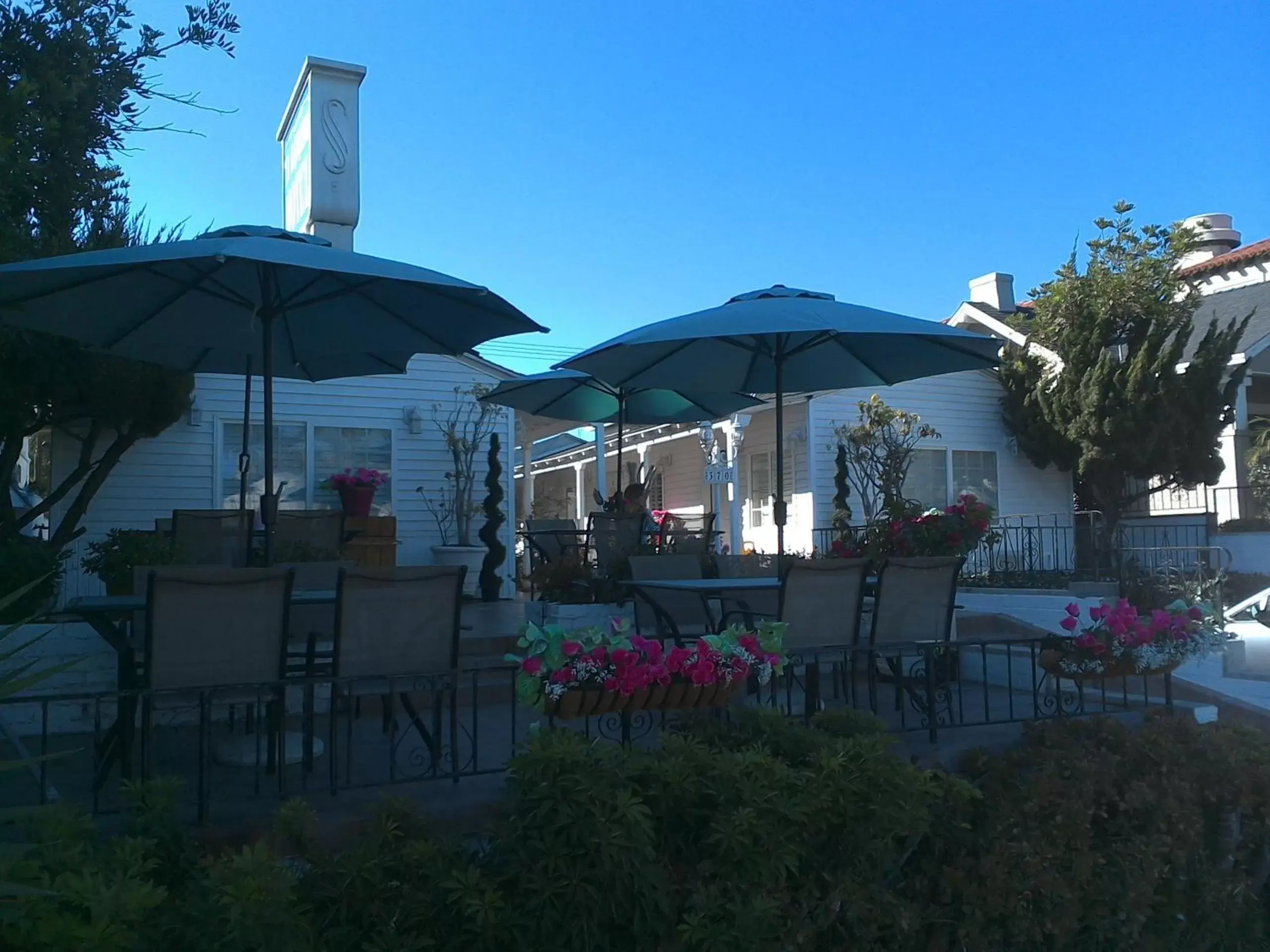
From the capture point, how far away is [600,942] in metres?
2.98

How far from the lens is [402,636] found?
4070 mm

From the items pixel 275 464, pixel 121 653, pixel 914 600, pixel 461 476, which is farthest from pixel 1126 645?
pixel 275 464

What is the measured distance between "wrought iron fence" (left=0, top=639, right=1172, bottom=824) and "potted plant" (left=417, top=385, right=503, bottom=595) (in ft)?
18.6

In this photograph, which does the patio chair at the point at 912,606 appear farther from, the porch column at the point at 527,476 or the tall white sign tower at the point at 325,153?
the porch column at the point at 527,476

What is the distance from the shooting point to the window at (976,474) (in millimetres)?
15336

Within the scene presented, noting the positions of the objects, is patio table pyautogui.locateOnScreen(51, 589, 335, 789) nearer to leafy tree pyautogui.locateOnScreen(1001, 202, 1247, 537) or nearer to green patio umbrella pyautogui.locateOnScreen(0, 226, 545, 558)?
green patio umbrella pyautogui.locateOnScreen(0, 226, 545, 558)

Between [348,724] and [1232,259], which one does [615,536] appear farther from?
[1232,259]

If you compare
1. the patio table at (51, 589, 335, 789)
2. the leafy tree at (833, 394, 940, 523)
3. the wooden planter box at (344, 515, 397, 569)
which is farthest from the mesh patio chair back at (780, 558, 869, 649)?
the leafy tree at (833, 394, 940, 523)

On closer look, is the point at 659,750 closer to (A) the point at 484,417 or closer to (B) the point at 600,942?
(B) the point at 600,942

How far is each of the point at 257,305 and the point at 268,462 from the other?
1104 millimetres

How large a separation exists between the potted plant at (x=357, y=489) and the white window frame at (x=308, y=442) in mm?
424

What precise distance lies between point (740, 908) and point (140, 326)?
439cm

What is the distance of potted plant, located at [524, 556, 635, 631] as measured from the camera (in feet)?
23.4

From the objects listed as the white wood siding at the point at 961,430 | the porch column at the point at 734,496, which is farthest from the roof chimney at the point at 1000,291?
the porch column at the point at 734,496
